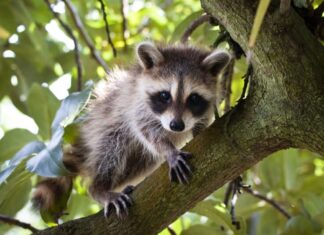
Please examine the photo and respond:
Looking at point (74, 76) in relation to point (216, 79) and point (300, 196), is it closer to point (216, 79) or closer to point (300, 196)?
point (216, 79)

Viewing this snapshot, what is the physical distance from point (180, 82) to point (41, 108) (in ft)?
1.90

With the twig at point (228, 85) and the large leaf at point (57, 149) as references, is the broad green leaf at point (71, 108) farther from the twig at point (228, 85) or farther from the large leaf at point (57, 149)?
the twig at point (228, 85)

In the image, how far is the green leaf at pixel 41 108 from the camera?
253 centimetres

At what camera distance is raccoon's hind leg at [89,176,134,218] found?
6.38 feet

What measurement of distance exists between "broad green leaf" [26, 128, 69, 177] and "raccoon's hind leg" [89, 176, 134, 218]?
0.29 m

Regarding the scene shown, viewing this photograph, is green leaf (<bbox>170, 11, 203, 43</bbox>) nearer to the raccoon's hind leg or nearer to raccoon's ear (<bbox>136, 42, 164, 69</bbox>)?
raccoon's ear (<bbox>136, 42, 164, 69</bbox>)

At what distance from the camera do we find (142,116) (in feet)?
8.73

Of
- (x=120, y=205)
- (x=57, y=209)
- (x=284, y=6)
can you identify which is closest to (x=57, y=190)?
(x=57, y=209)

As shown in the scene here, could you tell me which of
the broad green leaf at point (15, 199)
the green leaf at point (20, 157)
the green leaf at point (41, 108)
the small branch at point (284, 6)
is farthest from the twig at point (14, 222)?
the small branch at point (284, 6)

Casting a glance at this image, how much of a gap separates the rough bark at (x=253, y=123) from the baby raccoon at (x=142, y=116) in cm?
55

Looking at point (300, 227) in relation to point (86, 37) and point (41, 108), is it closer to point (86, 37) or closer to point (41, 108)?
point (41, 108)

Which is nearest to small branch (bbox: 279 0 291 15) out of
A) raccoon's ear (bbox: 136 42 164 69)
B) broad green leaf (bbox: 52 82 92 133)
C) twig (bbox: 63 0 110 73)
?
broad green leaf (bbox: 52 82 92 133)

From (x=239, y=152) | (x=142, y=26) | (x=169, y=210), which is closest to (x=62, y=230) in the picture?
(x=169, y=210)

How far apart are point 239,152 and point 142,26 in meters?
1.96
